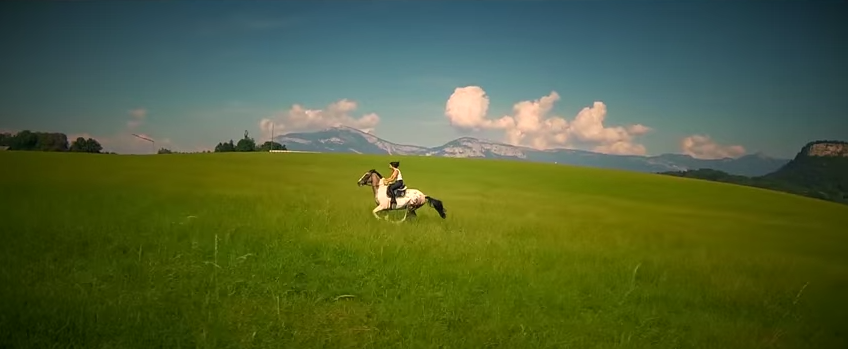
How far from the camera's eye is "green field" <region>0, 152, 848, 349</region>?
3.45 meters

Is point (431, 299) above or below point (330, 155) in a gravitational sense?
below

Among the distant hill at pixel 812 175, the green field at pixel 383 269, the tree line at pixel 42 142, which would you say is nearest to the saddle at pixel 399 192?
the green field at pixel 383 269

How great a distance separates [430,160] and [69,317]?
842 cm

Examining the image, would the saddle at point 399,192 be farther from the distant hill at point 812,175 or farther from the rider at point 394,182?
the distant hill at point 812,175

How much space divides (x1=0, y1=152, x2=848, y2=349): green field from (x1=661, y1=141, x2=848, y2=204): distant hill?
4.12 feet

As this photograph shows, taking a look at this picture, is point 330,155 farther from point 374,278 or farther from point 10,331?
point 10,331

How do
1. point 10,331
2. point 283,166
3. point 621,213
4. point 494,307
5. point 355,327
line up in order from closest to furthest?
1. point 10,331
2. point 355,327
3. point 494,307
4. point 621,213
5. point 283,166

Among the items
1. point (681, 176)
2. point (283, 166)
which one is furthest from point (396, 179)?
point (681, 176)

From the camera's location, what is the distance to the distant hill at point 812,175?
861 cm

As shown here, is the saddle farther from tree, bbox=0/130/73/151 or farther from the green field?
tree, bbox=0/130/73/151

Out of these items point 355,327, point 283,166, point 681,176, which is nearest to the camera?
point 355,327

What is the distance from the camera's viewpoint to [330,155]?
1156 cm

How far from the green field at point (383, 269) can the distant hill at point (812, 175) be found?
1256 millimetres

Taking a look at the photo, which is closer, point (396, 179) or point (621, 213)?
point (396, 179)
